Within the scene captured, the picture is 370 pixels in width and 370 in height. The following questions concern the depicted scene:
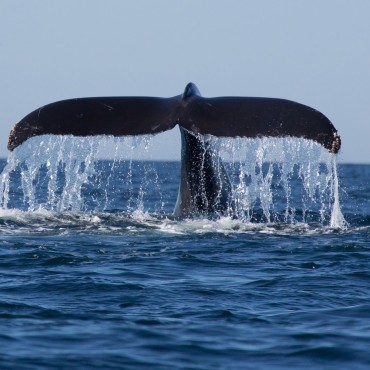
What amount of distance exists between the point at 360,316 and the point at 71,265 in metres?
3.02

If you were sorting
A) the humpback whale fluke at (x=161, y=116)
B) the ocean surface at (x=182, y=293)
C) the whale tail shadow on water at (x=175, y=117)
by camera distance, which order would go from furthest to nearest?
the humpback whale fluke at (x=161, y=116) → the whale tail shadow on water at (x=175, y=117) → the ocean surface at (x=182, y=293)

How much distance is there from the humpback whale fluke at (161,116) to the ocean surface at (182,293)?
17.2 inches

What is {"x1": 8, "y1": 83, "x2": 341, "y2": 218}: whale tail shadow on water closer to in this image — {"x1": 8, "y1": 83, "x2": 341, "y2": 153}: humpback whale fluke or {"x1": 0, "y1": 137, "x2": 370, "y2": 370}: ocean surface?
{"x1": 8, "y1": 83, "x2": 341, "y2": 153}: humpback whale fluke

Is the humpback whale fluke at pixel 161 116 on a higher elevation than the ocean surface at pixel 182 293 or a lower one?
higher

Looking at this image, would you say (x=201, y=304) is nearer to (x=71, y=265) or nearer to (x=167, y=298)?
(x=167, y=298)

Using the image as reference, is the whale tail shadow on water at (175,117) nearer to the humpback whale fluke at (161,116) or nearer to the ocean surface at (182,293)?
Result: the humpback whale fluke at (161,116)

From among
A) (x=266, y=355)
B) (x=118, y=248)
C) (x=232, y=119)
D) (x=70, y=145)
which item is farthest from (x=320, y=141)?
(x=266, y=355)

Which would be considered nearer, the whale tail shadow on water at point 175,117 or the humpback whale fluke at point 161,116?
the whale tail shadow on water at point 175,117

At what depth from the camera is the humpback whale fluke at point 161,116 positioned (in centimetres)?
1094

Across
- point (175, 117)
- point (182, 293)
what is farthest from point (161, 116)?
point (182, 293)

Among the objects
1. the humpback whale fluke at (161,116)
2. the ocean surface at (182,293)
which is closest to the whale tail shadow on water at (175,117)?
the humpback whale fluke at (161,116)

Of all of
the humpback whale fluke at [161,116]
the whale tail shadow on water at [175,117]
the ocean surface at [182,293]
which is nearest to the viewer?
the ocean surface at [182,293]

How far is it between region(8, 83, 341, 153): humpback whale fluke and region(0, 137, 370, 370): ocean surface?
0.44 metres

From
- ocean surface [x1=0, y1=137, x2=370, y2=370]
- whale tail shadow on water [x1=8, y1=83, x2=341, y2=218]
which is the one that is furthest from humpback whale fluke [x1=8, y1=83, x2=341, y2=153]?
ocean surface [x1=0, y1=137, x2=370, y2=370]
